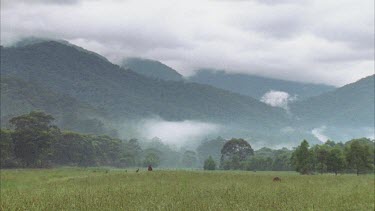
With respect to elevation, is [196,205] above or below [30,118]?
below

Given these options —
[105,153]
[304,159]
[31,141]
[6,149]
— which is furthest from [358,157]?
[105,153]

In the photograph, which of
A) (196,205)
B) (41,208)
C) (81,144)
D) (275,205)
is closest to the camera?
(41,208)

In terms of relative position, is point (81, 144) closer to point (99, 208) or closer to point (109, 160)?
point (109, 160)

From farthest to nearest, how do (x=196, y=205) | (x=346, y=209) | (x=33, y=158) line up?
(x=33, y=158)
(x=346, y=209)
(x=196, y=205)

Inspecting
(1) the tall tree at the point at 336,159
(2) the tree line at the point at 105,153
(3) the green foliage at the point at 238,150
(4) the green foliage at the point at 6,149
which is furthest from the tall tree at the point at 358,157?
(3) the green foliage at the point at 238,150

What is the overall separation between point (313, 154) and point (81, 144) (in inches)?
3794

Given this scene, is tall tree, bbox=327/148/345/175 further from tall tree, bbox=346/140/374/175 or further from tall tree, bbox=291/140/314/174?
tall tree, bbox=291/140/314/174

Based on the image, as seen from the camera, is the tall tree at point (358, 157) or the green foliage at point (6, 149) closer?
the tall tree at point (358, 157)

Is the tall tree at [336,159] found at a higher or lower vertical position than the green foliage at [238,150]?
lower

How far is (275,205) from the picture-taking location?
17.3m

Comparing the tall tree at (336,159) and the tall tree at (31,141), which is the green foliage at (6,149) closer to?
the tall tree at (31,141)

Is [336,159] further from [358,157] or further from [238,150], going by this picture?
[238,150]

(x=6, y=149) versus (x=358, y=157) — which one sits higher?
(x=6, y=149)

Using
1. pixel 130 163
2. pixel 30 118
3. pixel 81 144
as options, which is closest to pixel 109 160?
pixel 130 163
